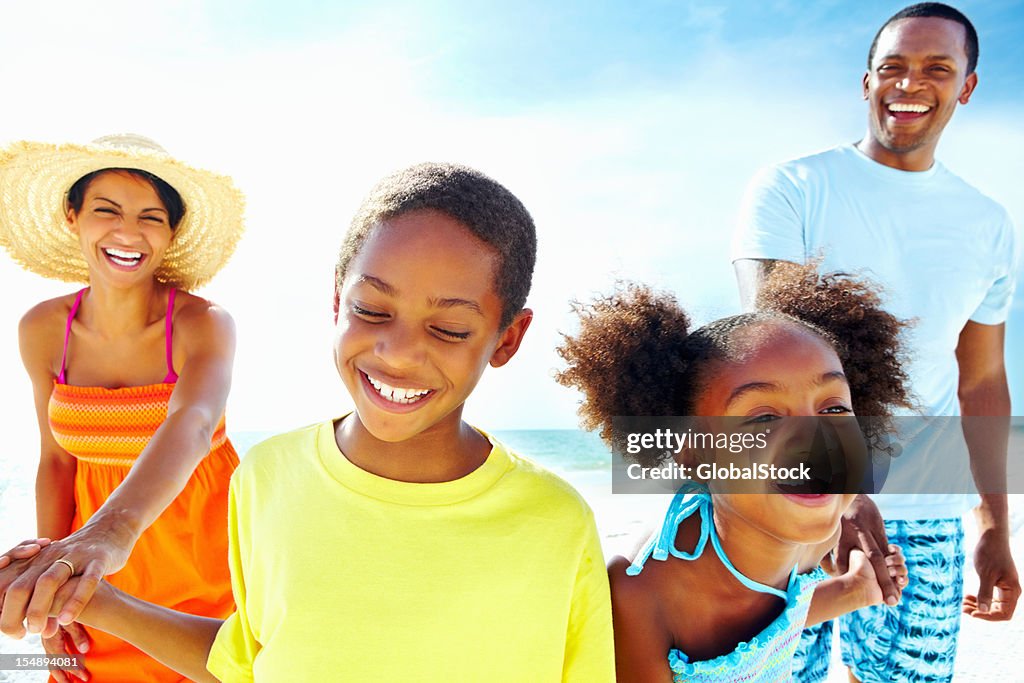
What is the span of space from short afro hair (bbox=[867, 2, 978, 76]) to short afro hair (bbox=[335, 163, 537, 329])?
210cm

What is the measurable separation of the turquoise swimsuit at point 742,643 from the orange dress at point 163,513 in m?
1.40

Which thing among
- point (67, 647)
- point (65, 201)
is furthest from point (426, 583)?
point (65, 201)

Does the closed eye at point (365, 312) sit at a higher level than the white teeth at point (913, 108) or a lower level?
lower

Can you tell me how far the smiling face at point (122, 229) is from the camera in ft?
8.87

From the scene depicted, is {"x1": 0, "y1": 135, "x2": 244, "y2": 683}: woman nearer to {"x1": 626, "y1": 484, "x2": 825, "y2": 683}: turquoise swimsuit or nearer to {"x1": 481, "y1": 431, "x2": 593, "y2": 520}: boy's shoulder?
{"x1": 481, "y1": 431, "x2": 593, "y2": 520}: boy's shoulder

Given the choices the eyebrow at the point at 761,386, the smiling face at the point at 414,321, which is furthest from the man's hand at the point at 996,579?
the smiling face at the point at 414,321

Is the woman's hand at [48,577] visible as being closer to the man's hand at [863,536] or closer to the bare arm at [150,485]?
the bare arm at [150,485]

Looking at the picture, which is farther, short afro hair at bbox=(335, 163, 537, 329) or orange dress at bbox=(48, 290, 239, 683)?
orange dress at bbox=(48, 290, 239, 683)

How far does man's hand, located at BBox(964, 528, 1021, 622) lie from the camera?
3.25 meters

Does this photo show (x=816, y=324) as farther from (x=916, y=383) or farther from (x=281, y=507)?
(x=281, y=507)

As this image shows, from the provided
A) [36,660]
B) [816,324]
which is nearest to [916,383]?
[816,324]

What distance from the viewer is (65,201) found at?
2967mm

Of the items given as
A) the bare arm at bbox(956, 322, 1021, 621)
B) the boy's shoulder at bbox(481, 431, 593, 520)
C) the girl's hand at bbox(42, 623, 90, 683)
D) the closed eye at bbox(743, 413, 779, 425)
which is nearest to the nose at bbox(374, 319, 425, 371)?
the boy's shoulder at bbox(481, 431, 593, 520)

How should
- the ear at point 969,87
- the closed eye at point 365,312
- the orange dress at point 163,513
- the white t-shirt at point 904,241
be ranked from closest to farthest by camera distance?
1. the closed eye at point 365,312
2. the orange dress at point 163,513
3. the white t-shirt at point 904,241
4. the ear at point 969,87
